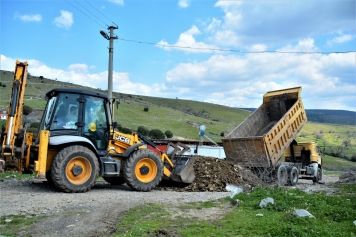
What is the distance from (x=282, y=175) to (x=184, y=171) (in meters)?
5.34

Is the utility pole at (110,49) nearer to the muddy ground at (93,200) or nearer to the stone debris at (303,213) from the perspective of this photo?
the muddy ground at (93,200)

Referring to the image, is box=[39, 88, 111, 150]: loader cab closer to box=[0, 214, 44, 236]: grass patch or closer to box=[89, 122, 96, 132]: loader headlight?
box=[89, 122, 96, 132]: loader headlight

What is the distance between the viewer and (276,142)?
14727mm

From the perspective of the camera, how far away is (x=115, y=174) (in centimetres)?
1088

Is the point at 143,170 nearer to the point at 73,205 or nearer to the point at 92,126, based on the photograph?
the point at 92,126

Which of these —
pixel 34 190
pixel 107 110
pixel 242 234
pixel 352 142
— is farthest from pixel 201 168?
pixel 352 142

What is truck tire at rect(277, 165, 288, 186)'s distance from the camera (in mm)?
14891

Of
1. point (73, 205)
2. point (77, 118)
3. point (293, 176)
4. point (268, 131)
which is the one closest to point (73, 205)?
point (73, 205)

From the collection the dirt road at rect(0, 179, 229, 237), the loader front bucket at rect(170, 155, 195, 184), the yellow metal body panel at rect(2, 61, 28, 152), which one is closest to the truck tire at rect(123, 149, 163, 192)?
the dirt road at rect(0, 179, 229, 237)

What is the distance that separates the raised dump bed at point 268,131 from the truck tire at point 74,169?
6.65m

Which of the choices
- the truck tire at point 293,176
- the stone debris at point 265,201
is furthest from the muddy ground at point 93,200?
the truck tire at point 293,176

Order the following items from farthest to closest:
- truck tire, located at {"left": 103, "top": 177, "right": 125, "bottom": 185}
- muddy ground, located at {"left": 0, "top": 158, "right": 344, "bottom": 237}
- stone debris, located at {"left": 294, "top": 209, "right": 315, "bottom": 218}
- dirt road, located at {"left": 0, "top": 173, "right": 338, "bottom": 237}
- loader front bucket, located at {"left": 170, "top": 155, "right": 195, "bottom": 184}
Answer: truck tire, located at {"left": 103, "top": 177, "right": 125, "bottom": 185}, loader front bucket, located at {"left": 170, "top": 155, "right": 195, "bottom": 184}, stone debris, located at {"left": 294, "top": 209, "right": 315, "bottom": 218}, muddy ground, located at {"left": 0, "top": 158, "right": 344, "bottom": 237}, dirt road, located at {"left": 0, "top": 173, "right": 338, "bottom": 237}

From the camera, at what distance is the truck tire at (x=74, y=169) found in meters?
9.68

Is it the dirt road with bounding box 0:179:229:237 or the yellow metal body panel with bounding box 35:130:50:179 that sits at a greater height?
the yellow metal body panel with bounding box 35:130:50:179
